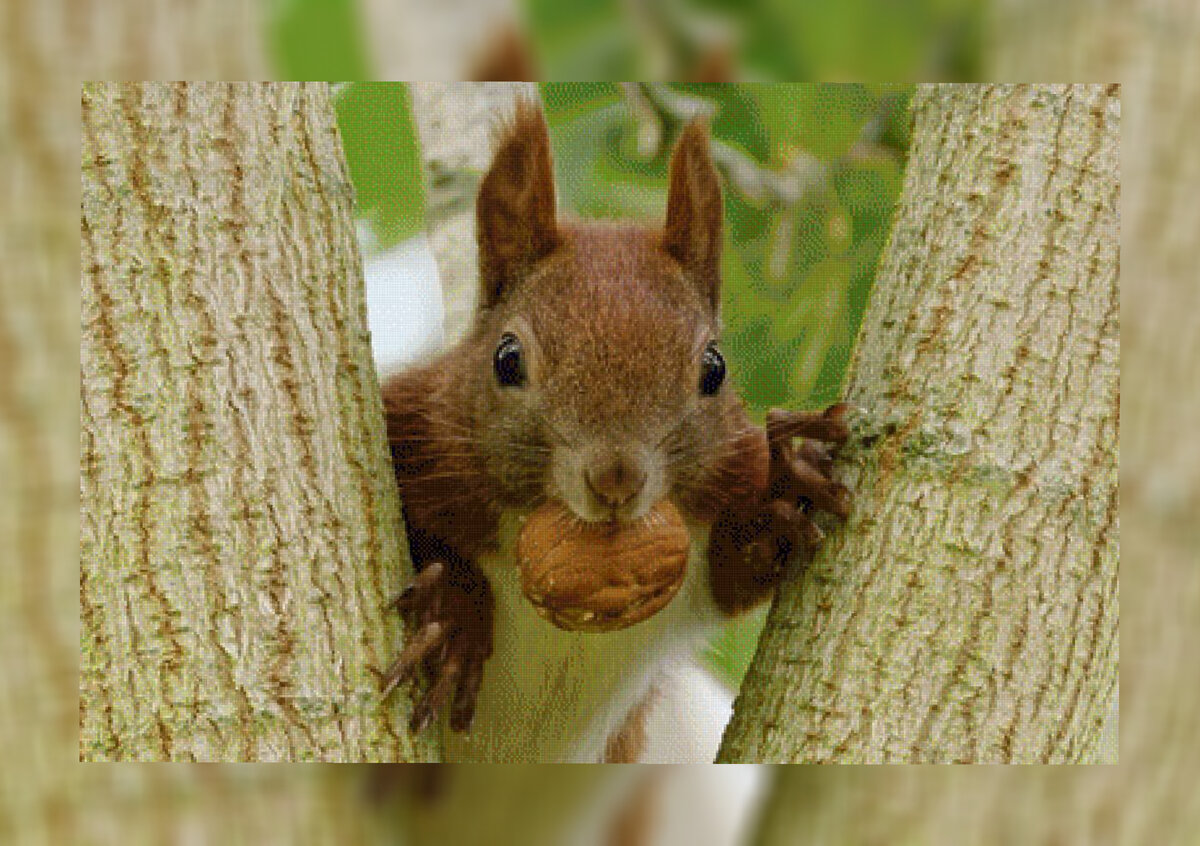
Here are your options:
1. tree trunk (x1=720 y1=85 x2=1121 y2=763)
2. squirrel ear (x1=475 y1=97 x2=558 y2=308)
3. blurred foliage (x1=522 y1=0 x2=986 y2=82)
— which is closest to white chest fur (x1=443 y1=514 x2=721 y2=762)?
tree trunk (x1=720 y1=85 x2=1121 y2=763)

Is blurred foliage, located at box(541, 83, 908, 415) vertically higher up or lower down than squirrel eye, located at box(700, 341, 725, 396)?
higher up

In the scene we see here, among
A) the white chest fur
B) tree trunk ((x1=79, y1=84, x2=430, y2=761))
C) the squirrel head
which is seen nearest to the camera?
tree trunk ((x1=79, y1=84, x2=430, y2=761))

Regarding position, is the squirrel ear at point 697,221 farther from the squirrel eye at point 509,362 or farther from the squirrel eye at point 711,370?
the squirrel eye at point 509,362

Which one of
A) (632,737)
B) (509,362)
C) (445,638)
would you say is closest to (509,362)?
(509,362)

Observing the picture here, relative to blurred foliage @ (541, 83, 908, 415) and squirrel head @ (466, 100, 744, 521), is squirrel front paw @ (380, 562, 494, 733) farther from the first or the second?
blurred foliage @ (541, 83, 908, 415)

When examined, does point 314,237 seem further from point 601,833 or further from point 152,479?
point 601,833

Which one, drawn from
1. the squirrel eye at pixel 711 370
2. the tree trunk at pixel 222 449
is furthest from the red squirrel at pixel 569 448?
the tree trunk at pixel 222 449
